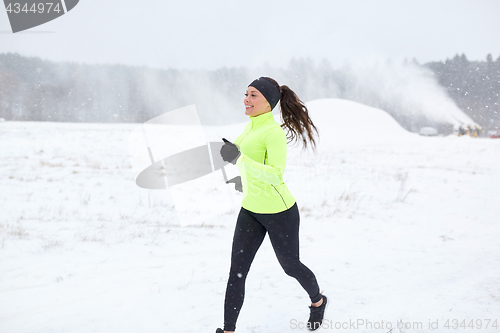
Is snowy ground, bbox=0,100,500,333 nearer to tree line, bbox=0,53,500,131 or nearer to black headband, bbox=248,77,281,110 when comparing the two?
black headband, bbox=248,77,281,110

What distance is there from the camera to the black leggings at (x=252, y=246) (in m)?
2.28

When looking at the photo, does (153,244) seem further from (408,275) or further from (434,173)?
A: (434,173)

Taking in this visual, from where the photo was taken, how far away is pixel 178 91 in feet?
254

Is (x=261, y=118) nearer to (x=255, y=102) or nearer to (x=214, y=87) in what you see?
(x=255, y=102)

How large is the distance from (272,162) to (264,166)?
0.07 metres

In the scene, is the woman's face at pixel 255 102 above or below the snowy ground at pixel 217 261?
above

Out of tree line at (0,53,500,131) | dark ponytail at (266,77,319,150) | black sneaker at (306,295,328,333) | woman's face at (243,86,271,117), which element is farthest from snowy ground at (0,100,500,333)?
tree line at (0,53,500,131)

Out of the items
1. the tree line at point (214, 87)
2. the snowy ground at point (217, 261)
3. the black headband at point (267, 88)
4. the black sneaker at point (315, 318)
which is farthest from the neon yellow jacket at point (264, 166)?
the tree line at point (214, 87)

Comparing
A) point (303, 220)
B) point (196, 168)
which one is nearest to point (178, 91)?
point (196, 168)

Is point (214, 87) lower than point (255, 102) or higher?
lower

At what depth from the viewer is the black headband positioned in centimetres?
237

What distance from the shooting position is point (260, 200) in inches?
90.4

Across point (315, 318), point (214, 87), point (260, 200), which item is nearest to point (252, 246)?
point (260, 200)

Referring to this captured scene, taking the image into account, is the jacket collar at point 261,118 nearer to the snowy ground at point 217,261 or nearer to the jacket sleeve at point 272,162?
the jacket sleeve at point 272,162
